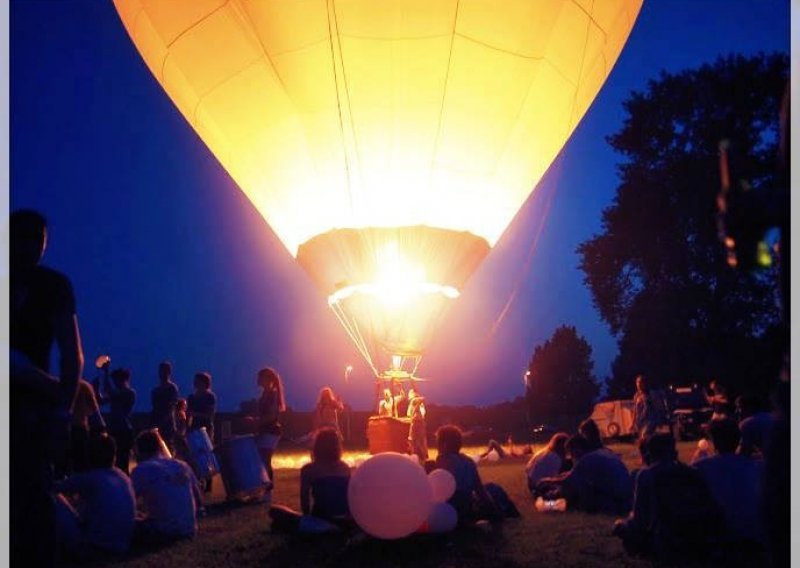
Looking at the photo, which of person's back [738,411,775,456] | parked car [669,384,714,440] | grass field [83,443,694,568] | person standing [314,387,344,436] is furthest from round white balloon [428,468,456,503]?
parked car [669,384,714,440]

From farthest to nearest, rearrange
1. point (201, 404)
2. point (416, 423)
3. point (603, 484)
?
point (416, 423)
point (201, 404)
point (603, 484)

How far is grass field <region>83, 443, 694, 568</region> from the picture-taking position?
166 inches

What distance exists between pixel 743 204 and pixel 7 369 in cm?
198

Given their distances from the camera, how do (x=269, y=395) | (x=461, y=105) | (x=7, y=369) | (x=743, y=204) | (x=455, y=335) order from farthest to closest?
1. (x=455, y=335)
2. (x=461, y=105)
3. (x=269, y=395)
4. (x=7, y=369)
5. (x=743, y=204)

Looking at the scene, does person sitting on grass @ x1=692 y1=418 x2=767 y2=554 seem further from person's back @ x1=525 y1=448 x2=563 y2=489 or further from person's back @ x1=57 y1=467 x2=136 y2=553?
person's back @ x1=57 y1=467 x2=136 y2=553

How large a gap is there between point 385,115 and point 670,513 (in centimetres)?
495

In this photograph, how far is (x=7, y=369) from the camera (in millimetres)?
2383

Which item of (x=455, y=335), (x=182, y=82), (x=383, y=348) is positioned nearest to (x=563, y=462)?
(x=383, y=348)

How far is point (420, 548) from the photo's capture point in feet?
14.6

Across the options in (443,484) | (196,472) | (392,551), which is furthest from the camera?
(196,472)

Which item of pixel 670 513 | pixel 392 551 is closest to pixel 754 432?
pixel 670 513

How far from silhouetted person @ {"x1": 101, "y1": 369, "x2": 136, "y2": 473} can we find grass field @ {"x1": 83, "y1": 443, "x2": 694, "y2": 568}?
1.61 meters

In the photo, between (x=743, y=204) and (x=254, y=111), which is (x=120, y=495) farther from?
(x=254, y=111)

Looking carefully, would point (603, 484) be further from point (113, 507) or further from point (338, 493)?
point (113, 507)
